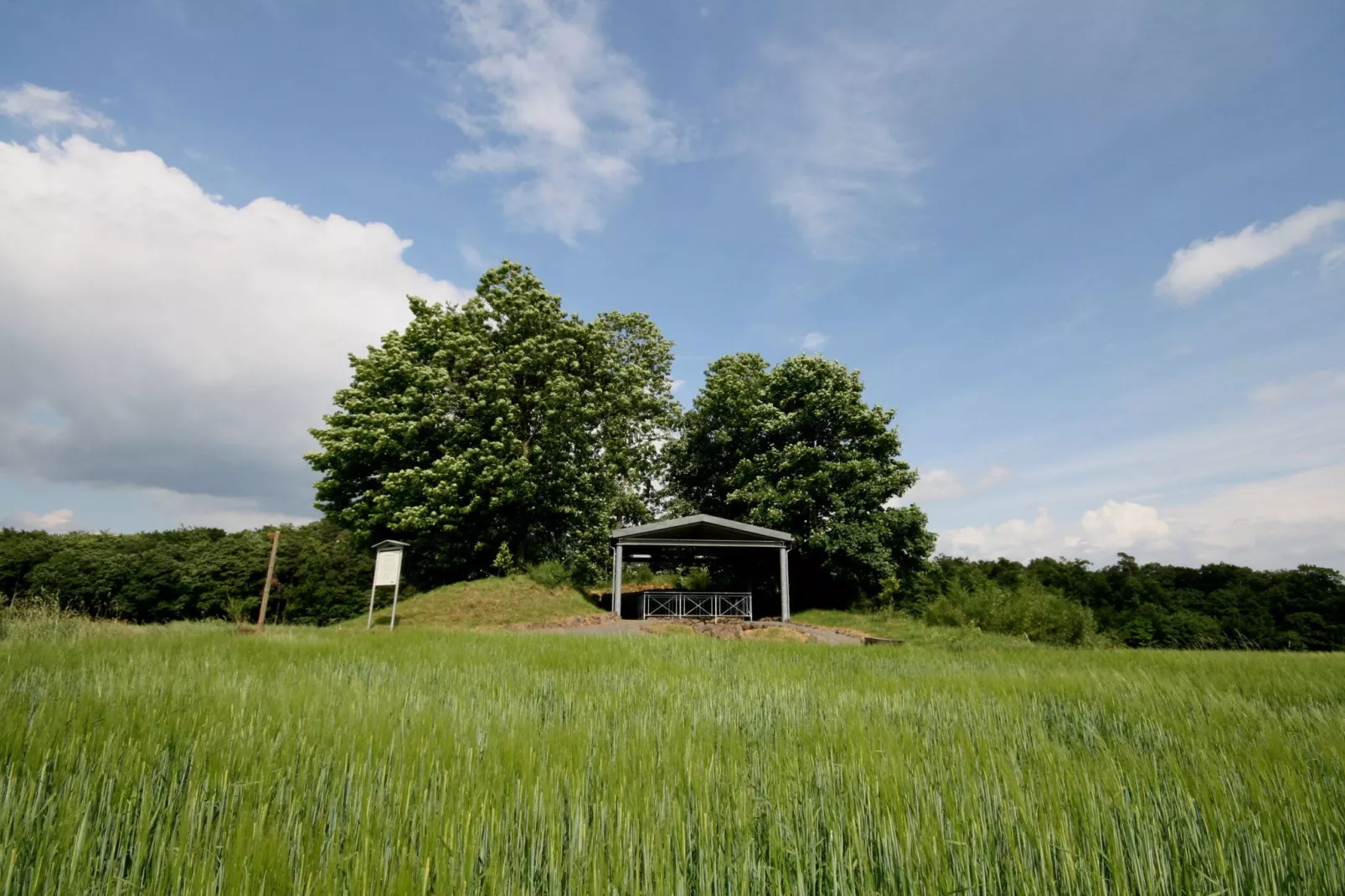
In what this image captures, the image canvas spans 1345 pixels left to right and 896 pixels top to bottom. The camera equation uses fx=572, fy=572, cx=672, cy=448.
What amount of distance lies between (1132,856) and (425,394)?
2250 cm

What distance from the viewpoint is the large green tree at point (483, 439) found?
20594 millimetres

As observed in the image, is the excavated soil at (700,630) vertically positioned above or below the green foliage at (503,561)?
below

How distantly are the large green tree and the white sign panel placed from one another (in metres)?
6.83

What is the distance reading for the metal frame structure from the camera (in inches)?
755

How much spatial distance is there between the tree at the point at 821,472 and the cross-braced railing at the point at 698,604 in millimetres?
3755

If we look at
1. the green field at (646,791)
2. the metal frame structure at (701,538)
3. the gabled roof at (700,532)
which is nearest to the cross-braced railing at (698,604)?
the metal frame structure at (701,538)

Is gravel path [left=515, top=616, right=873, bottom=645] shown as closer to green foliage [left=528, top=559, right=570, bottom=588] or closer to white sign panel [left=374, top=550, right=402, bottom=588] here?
white sign panel [left=374, top=550, right=402, bottom=588]

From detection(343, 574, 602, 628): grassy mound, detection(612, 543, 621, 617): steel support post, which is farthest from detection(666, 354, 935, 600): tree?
detection(343, 574, 602, 628): grassy mound

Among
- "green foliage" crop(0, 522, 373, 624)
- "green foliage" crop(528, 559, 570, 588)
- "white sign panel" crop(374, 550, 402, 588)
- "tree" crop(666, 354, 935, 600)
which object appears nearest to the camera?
"white sign panel" crop(374, 550, 402, 588)

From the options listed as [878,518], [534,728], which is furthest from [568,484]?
[534,728]

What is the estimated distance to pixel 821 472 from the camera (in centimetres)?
2208

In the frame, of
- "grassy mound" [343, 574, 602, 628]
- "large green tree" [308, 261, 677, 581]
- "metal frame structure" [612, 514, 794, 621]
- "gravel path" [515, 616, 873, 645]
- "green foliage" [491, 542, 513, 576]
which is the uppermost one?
"large green tree" [308, 261, 677, 581]

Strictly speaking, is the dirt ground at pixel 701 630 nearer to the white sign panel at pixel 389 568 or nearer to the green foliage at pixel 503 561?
the white sign panel at pixel 389 568

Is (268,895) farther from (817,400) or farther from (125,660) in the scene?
(817,400)
